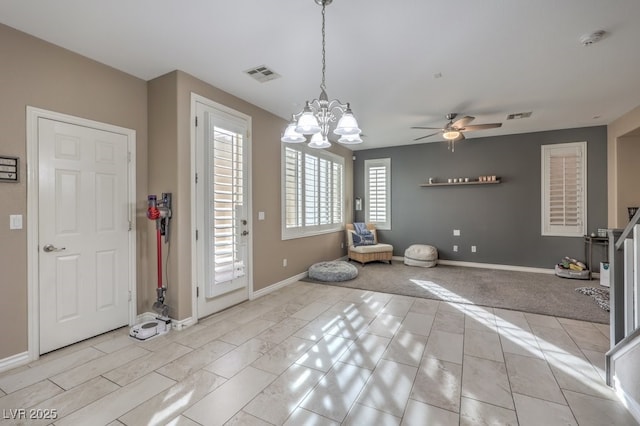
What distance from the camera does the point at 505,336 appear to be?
9.75 feet

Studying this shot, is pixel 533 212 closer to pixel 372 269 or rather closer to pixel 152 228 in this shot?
pixel 372 269

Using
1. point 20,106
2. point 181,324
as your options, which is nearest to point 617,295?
point 181,324

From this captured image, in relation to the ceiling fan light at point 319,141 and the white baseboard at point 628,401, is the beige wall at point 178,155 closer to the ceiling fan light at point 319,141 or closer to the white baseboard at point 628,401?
the ceiling fan light at point 319,141

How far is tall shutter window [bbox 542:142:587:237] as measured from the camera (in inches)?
217

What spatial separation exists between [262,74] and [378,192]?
4.72 meters

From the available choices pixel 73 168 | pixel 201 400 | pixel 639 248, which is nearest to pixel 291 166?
pixel 73 168

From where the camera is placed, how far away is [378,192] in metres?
7.37

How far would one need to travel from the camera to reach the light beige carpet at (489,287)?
12.4 feet

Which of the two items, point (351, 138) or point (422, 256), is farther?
point (422, 256)

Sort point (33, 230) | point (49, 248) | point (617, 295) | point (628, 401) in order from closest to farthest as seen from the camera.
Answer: point (628, 401) → point (617, 295) → point (33, 230) → point (49, 248)

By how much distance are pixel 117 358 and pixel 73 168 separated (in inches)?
73.2

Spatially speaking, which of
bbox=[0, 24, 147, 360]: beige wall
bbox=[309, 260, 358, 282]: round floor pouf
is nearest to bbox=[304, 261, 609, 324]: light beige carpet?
bbox=[309, 260, 358, 282]: round floor pouf

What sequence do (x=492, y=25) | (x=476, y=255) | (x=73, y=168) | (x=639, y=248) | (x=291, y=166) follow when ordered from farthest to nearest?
(x=476, y=255), (x=291, y=166), (x=73, y=168), (x=492, y=25), (x=639, y=248)

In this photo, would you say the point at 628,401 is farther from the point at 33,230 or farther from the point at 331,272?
the point at 33,230
